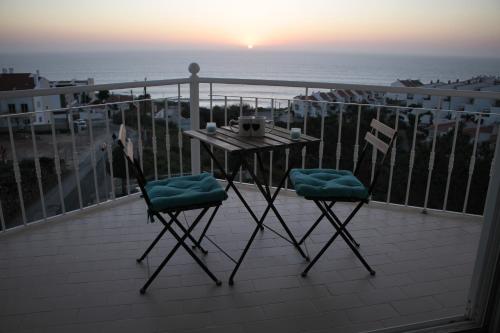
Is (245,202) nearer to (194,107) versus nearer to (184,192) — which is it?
(184,192)

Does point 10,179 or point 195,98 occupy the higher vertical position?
point 195,98

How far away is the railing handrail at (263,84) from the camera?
283 cm

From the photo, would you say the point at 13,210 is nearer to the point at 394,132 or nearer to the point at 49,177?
the point at 49,177

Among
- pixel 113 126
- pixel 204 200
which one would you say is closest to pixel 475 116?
pixel 204 200

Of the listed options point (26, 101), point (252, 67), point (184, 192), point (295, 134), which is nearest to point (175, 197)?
point (184, 192)

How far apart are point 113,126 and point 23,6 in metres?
1.30

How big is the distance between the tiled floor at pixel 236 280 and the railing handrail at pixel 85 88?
1.09m

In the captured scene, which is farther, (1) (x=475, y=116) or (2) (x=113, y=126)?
(2) (x=113, y=126)

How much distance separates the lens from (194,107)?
3.92 m

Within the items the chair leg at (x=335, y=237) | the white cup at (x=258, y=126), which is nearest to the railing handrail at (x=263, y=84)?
the white cup at (x=258, y=126)

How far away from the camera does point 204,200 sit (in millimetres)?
2230

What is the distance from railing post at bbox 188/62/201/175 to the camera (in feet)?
12.5

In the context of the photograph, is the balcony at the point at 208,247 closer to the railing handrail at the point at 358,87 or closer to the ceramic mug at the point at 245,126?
the railing handrail at the point at 358,87

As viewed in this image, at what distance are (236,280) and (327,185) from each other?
2.75ft
